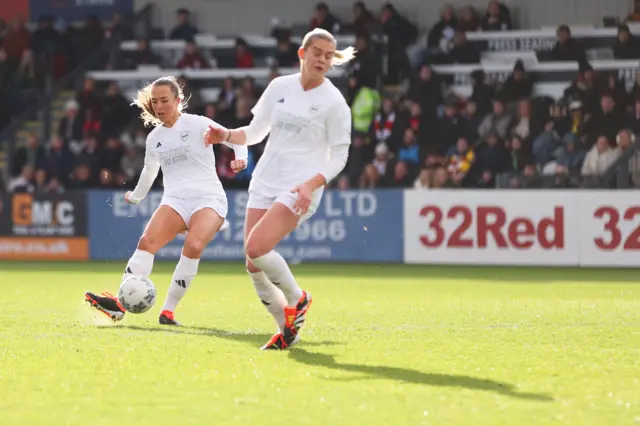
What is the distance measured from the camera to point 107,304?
10828mm

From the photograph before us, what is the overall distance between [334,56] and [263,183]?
0.99 metres

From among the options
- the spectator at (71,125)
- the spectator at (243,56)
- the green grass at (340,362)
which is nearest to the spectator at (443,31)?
the spectator at (243,56)

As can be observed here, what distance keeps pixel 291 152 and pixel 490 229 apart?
1180 centimetres

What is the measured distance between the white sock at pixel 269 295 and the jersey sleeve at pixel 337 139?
88 centimetres

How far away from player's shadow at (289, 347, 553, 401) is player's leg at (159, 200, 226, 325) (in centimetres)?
285

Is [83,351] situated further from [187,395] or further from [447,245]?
[447,245]

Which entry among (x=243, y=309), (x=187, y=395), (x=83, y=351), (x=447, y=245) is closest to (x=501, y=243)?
(x=447, y=245)

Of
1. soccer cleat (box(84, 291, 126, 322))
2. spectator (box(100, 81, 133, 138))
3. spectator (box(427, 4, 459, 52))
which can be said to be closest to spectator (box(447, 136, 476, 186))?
spectator (box(427, 4, 459, 52))

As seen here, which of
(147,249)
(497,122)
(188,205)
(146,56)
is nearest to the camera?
(147,249)

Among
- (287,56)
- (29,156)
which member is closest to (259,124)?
(287,56)

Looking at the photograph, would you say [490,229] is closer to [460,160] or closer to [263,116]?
→ [460,160]

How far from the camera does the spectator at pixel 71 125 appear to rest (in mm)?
25928

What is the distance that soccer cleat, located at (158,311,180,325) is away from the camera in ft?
36.3

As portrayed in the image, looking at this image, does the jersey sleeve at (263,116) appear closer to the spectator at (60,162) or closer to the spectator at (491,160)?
the spectator at (491,160)
